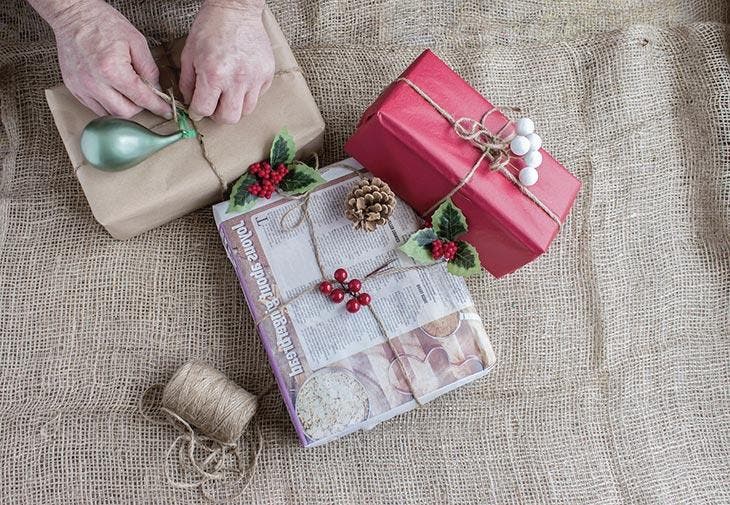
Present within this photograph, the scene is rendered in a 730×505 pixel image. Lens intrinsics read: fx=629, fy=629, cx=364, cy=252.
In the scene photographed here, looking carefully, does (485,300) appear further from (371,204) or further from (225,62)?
(225,62)

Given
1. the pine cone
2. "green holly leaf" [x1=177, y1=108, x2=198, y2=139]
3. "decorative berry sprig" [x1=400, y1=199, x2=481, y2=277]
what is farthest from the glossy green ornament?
"decorative berry sprig" [x1=400, y1=199, x2=481, y2=277]

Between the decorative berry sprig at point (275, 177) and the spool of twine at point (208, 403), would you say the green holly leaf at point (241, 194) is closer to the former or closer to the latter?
the decorative berry sprig at point (275, 177)

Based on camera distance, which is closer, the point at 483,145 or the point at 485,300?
the point at 483,145

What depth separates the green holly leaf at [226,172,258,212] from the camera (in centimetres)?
93

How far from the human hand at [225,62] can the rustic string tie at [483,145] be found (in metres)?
0.21

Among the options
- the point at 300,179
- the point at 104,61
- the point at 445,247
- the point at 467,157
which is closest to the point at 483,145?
the point at 467,157

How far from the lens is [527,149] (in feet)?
2.84

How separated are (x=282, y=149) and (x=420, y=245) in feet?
0.82

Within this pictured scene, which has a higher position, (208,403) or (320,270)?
(320,270)

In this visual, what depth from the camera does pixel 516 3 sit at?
1157mm

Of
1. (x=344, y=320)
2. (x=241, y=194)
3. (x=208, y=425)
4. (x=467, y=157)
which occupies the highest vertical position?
(x=467, y=157)

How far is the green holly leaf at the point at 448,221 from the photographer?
0.90 m

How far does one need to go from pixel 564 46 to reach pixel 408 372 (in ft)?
2.14

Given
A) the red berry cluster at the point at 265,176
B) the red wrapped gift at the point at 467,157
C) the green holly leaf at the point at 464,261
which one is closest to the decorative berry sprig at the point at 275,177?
the red berry cluster at the point at 265,176
